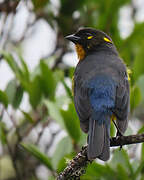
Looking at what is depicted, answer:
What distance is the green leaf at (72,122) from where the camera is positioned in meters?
4.62

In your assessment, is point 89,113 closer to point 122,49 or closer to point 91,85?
point 91,85

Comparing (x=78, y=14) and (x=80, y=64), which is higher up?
(x=78, y=14)

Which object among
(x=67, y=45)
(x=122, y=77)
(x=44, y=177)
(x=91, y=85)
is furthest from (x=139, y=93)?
(x=44, y=177)

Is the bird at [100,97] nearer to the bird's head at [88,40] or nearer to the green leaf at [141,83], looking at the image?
the bird's head at [88,40]

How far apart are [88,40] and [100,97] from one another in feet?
3.81

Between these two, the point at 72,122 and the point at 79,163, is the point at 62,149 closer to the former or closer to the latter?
the point at 72,122

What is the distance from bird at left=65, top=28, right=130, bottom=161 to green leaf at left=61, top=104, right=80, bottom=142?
0.59 ft

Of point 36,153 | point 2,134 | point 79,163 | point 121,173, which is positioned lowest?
point 79,163

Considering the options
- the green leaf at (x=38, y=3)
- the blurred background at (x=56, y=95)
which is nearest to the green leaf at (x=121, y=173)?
the blurred background at (x=56, y=95)

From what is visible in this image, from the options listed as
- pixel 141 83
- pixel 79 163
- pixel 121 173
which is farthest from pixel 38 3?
pixel 79 163

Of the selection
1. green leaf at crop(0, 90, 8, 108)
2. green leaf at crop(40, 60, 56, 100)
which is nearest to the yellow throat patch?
green leaf at crop(40, 60, 56, 100)

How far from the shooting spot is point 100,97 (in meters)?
4.34

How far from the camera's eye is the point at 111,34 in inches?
242

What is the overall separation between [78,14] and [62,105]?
5.88ft
